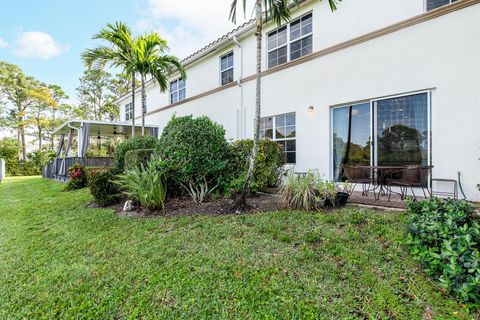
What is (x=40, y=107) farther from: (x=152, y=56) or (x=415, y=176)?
(x=415, y=176)

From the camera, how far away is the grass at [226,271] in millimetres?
2336

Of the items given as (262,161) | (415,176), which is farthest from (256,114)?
(415,176)

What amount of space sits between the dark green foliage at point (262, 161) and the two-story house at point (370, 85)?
120 centimetres

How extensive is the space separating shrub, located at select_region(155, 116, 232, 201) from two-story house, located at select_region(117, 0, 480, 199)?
3028 millimetres

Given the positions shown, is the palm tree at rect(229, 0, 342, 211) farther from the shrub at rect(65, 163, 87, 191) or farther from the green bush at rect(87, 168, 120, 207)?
the shrub at rect(65, 163, 87, 191)

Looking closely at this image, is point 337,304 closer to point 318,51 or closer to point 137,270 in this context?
point 137,270

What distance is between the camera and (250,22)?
8852mm

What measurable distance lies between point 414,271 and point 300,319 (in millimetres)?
1562

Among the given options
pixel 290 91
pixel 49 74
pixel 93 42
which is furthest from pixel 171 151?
pixel 49 74

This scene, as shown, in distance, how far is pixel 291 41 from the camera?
26.5 feet

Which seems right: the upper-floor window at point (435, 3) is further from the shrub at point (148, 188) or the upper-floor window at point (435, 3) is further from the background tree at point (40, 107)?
the background tree at point (40, 107)

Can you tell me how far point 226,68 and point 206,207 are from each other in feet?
24.4

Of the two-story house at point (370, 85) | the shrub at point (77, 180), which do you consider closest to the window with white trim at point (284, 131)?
the two-story house at point (370, 85)

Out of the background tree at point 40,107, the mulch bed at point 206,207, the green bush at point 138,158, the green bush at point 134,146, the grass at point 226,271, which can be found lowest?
the grass at point 226,271
